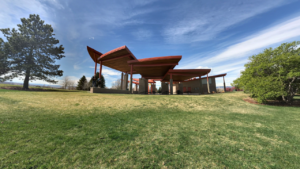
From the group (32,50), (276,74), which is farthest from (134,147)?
(32,50)

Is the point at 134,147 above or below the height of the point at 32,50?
below

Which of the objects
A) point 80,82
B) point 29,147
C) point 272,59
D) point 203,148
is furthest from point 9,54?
point 272,59

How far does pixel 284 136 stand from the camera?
3652mm

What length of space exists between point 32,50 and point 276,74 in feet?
110

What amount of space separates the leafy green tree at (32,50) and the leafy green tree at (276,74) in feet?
95.5

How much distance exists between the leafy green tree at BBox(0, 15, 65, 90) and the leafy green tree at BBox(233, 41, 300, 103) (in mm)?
29108

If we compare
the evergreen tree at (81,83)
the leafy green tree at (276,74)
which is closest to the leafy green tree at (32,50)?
the evergreen tree at (81,83)

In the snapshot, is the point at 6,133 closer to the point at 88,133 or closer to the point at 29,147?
the point at 29,147

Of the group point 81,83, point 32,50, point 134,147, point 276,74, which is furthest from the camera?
point 81,83

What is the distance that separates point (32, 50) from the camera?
1625 centimetres

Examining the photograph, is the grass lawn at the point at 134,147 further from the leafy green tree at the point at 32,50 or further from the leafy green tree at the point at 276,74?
the leafy green tree at the point at 32,50

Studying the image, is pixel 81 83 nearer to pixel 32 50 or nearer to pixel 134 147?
pixel 32 50

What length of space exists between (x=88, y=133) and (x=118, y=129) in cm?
94

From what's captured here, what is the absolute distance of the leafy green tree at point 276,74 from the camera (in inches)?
375
